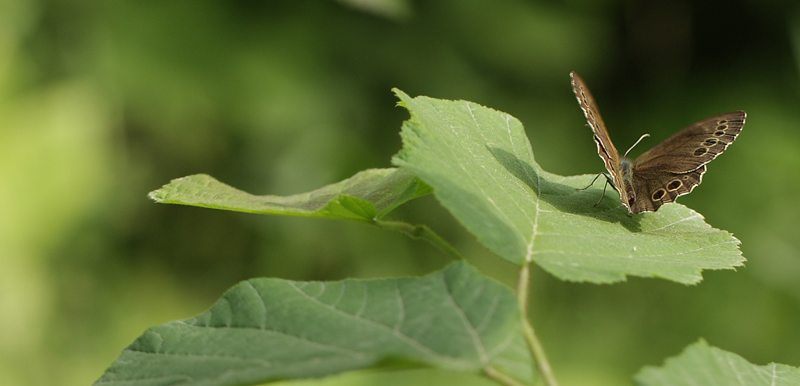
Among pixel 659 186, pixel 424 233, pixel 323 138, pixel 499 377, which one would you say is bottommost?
pixel 499 377

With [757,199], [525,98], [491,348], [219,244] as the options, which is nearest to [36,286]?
[219,244]

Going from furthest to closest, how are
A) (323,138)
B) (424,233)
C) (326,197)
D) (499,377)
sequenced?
(323,138) → (326,197) → (424,233) → (499,377)

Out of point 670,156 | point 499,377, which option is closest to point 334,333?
point 499,377

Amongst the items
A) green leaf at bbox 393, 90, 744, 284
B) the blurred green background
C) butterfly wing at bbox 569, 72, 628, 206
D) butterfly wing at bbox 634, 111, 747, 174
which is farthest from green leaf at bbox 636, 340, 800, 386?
the blurred green background

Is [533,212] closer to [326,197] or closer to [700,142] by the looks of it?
[326,197]

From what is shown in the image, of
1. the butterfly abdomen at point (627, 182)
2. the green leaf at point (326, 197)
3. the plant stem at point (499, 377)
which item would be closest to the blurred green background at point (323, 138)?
the butterfly abdomen at point (627, 182)

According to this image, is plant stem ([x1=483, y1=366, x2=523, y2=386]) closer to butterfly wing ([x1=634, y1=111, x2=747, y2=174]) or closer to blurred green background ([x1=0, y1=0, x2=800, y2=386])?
butterfly wing ([x1=634, y1=111, x2=747, y2=174])

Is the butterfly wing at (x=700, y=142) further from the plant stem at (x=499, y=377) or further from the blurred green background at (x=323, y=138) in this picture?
the blurred green background at (x=323, y=138)
